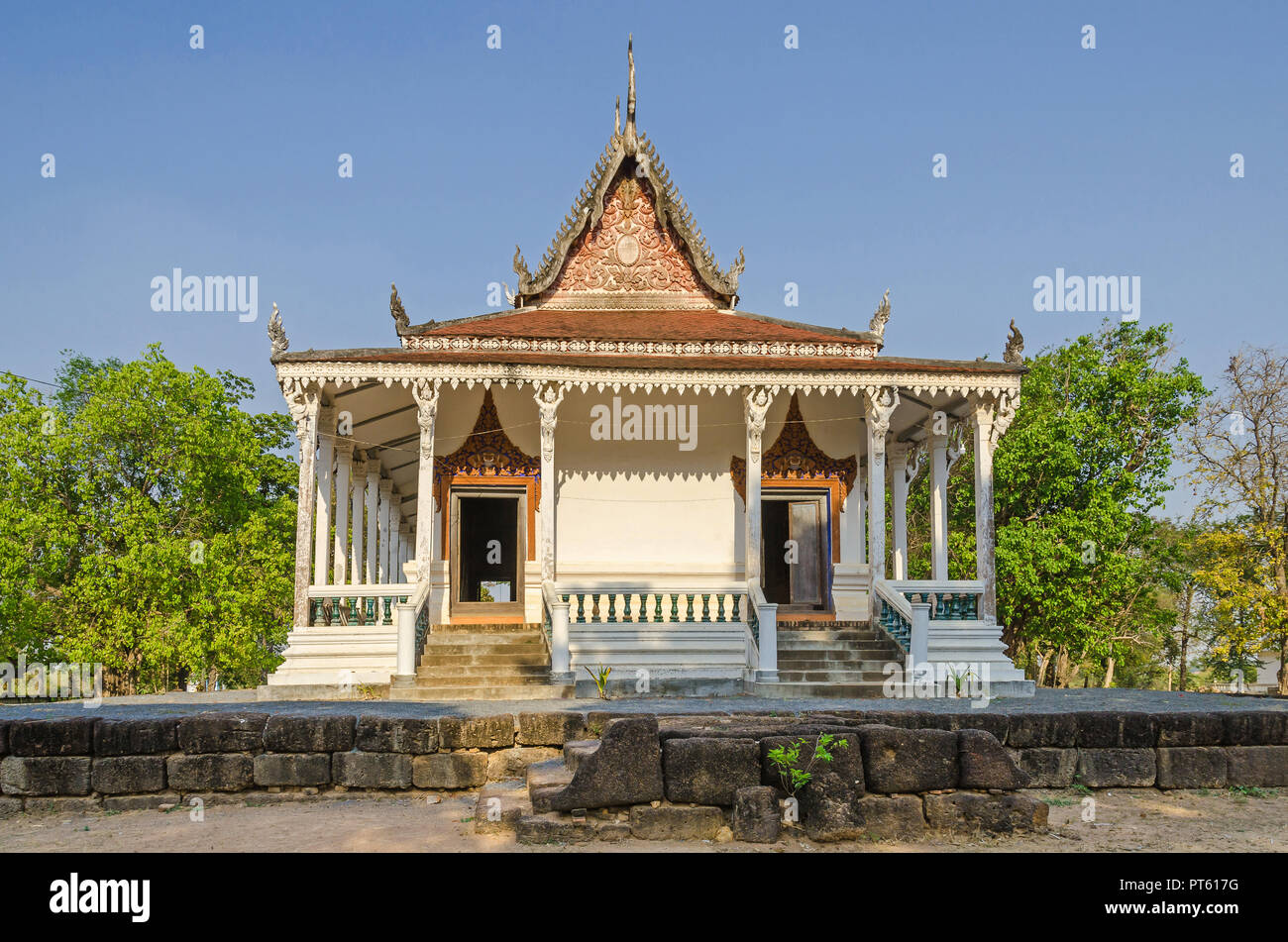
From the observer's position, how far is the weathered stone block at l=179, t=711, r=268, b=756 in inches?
295

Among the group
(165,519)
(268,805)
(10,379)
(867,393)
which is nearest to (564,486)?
(867,393)

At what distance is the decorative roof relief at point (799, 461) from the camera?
1647 centimetres

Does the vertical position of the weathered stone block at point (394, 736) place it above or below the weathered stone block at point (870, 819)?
above

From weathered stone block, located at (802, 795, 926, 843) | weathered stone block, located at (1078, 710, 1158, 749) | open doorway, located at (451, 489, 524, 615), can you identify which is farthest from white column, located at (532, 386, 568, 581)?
weathered stone block, located at (802, 795, 926, 843)

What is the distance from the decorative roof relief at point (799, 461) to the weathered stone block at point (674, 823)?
10.6 meters

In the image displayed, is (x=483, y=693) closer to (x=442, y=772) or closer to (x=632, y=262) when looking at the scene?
(x=442, y=772)

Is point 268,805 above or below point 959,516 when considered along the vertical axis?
below

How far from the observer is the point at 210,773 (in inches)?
294

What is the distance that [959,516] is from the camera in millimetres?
26438

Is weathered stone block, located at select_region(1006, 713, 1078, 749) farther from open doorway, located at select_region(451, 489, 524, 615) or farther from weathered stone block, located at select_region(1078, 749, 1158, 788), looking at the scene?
open doorway, located at select_region(451, 489, 524, 615)

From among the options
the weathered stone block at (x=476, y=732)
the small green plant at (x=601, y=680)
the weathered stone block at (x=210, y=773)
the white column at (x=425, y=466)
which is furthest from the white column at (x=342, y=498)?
the weathered stone block at (x=476, y=732)

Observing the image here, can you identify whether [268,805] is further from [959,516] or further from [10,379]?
[959,516]

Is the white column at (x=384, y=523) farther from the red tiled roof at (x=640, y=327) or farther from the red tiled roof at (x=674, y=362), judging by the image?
the red tiled roof at (x=674, y=362)

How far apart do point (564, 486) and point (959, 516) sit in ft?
45.2
